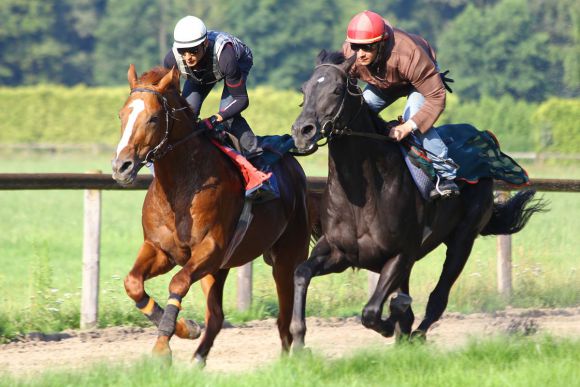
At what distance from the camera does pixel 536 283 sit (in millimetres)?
11633

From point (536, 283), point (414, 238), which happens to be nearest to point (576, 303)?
point (536, 283)

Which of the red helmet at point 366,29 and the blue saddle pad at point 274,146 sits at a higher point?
the red helmet at point 366,29

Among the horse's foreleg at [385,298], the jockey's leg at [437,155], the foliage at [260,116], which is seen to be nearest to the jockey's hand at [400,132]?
the jockey's leg at [437,155]

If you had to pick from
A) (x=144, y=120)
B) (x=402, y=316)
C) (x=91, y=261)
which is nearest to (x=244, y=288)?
(x=91, y=261)

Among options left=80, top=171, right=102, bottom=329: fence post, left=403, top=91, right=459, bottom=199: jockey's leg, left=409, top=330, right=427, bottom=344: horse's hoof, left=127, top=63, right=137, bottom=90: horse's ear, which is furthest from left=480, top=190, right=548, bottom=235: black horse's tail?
left=127, top=63, right=137, bottom=90: horse's ear

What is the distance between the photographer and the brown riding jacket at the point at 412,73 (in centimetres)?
703

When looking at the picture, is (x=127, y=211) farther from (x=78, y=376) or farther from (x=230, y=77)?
(x=78, y=376)

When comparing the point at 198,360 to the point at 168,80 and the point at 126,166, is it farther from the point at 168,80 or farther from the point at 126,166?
the point at 168,80

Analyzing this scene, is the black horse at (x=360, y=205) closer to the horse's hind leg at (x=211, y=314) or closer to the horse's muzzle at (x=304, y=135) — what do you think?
the horse's muzzle at (x=304, y=135)

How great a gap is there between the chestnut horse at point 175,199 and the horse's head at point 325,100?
921 millimetres

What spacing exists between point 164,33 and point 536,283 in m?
68.9

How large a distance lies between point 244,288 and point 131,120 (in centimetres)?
369

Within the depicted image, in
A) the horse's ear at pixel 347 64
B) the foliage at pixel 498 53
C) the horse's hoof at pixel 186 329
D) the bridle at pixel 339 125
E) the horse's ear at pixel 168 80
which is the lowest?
the horse's hoof at pixel 186 329

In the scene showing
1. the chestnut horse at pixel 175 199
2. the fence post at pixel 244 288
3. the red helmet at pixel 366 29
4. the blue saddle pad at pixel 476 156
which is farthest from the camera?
the fence post at pixel 244 288
